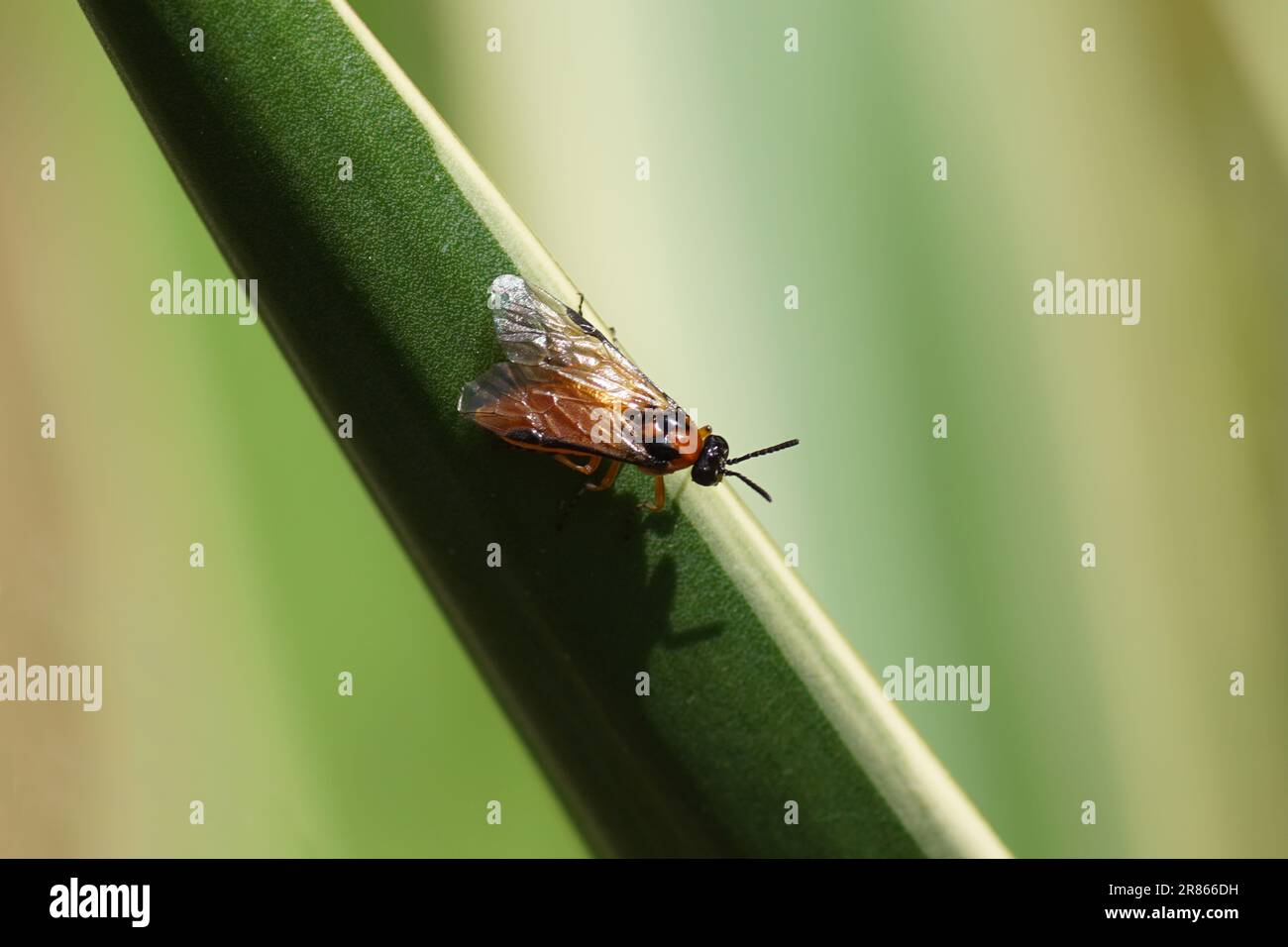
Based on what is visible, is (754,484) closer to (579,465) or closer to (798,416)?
(798,416)

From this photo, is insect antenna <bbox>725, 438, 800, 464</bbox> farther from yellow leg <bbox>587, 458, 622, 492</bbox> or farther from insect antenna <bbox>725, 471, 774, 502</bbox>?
yellow leg <bbox>587, 458, 622, 492</bbox>

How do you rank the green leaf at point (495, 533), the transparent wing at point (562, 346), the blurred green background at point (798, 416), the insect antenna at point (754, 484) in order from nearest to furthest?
the green leaf at point (495, 533) < the transparent wing at point (562, 346) < the blurred green background at point (798, 416) < the insect antenna at point (754, 484)

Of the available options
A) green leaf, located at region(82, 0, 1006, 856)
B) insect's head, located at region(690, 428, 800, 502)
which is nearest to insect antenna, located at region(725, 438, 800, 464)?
insect's head, located at region(690, 428, 800, 502)

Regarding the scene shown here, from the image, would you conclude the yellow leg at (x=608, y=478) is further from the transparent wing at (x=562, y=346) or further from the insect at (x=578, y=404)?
the transparent wing at (x=562, y=346)

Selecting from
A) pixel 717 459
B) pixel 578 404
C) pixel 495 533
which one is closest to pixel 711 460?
pixel 717 459

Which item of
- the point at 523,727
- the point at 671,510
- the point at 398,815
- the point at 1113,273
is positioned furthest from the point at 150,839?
the point at 1113,273

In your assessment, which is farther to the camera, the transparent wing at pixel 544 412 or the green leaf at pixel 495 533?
the transparent wing at pixel 544 412

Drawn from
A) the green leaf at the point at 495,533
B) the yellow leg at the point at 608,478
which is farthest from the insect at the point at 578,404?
the green leaf at the point at 495,533
